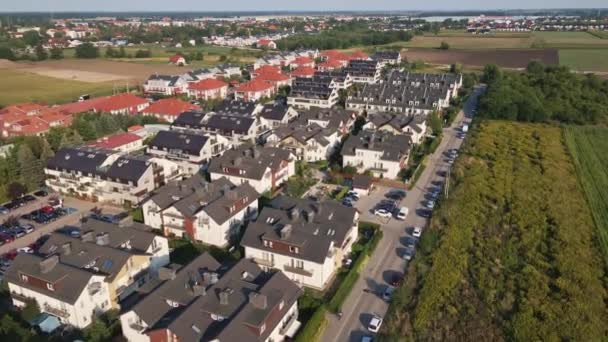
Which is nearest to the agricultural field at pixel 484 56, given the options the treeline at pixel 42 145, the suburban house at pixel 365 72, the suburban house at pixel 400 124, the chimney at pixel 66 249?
the suburban house at pixel 365 72

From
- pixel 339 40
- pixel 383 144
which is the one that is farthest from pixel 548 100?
pixel 339 40

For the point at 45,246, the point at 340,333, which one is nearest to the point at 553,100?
the point at 340,333

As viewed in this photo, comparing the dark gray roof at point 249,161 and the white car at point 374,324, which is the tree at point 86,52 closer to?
the dark gray roof at point 249,161

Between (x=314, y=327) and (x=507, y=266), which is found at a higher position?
(x=314, y=327)

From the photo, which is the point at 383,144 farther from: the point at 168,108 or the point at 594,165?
the point at 168,108

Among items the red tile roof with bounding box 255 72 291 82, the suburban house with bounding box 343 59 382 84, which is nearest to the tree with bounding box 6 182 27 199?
the red tile roof with bounding box 255 72 291 82

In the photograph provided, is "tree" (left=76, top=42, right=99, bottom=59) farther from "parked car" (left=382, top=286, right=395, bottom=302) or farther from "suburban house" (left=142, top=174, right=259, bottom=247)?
"parked car" (left=382, top=286, right=395, bottom=302)

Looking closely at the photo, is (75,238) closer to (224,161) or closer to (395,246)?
(224,161)

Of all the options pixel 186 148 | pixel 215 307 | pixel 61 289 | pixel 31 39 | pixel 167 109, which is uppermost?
pixel 31 39
